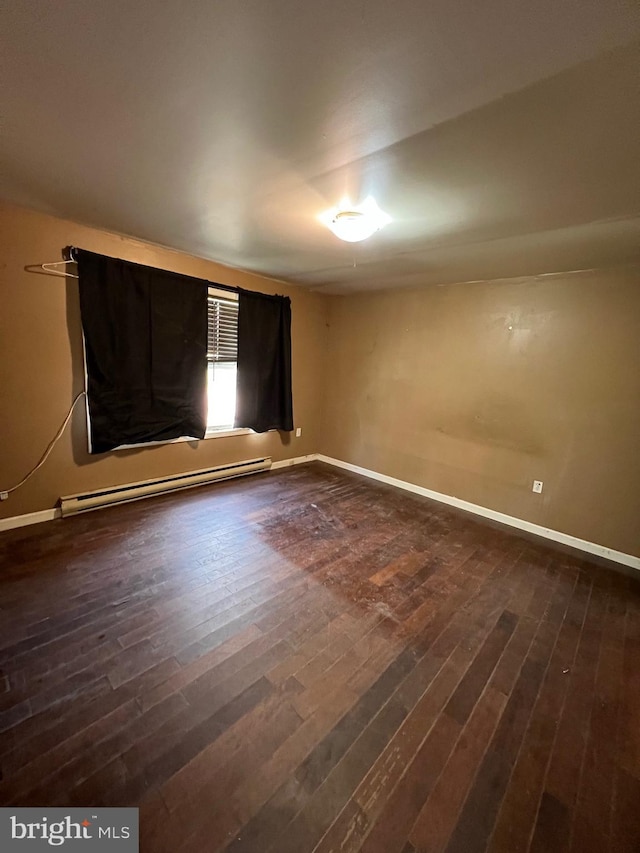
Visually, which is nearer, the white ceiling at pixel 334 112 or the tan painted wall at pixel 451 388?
the white ceiling at pixel 334 112

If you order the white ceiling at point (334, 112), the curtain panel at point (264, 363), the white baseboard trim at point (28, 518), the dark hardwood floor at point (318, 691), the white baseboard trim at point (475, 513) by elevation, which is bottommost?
the dark hardwood floor at point (318, 691)

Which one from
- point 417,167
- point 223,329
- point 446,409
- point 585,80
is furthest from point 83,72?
point 446,409

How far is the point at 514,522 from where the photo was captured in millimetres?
3246

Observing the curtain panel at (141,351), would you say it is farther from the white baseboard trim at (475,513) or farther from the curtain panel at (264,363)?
the white baseboard trim at (475,513)

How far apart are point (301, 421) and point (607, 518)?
3.38 m

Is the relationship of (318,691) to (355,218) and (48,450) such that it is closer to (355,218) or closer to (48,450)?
(355,218)

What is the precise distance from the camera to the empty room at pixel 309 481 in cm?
102

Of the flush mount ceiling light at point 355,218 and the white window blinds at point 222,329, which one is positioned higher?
the flush mount ceiling light at point 355,218

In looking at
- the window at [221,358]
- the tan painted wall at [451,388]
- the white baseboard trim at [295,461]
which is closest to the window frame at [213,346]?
the window at [221,358]

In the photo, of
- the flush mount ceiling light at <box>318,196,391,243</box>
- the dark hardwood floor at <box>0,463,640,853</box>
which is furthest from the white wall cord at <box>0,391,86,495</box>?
the flush mount ceiling light at <box>318,196,391,243</box>

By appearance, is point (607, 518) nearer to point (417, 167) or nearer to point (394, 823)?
point (394, 823)

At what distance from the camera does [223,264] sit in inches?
136

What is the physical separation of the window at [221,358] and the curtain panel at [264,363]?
0.09 metres

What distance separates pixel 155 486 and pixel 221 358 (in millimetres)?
1492
